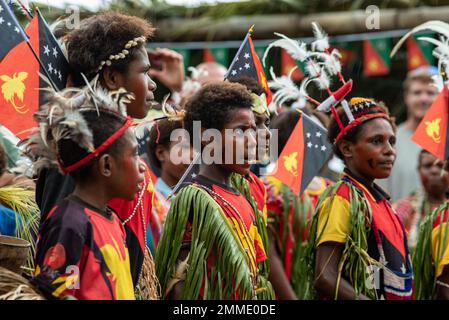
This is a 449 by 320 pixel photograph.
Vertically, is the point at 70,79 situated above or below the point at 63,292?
above

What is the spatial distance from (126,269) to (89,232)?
27 centimetres

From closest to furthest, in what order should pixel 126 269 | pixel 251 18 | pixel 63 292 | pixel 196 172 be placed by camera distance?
pixel 63 292, pixel 126 269, pixel 196 172, pixel 251 18

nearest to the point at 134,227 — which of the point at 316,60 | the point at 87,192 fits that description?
the point at 87,192

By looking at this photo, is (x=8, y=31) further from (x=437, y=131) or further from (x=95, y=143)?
(x=437, y=131)

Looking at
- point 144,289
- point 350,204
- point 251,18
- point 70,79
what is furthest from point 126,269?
point 251,18

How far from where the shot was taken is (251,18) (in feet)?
31.4

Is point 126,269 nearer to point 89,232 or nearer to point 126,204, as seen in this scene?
point 89,232

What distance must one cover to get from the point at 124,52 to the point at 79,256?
4.32ft

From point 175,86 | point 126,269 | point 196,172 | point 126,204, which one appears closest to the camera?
point 126,269

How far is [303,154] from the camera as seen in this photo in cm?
650

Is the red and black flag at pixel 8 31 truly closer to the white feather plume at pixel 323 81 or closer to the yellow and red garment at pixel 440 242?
the white feather plume at pixel 323 81

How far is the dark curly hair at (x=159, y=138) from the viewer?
6.57 metres

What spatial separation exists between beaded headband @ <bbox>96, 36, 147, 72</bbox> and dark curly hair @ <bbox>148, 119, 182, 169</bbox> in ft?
5.20
